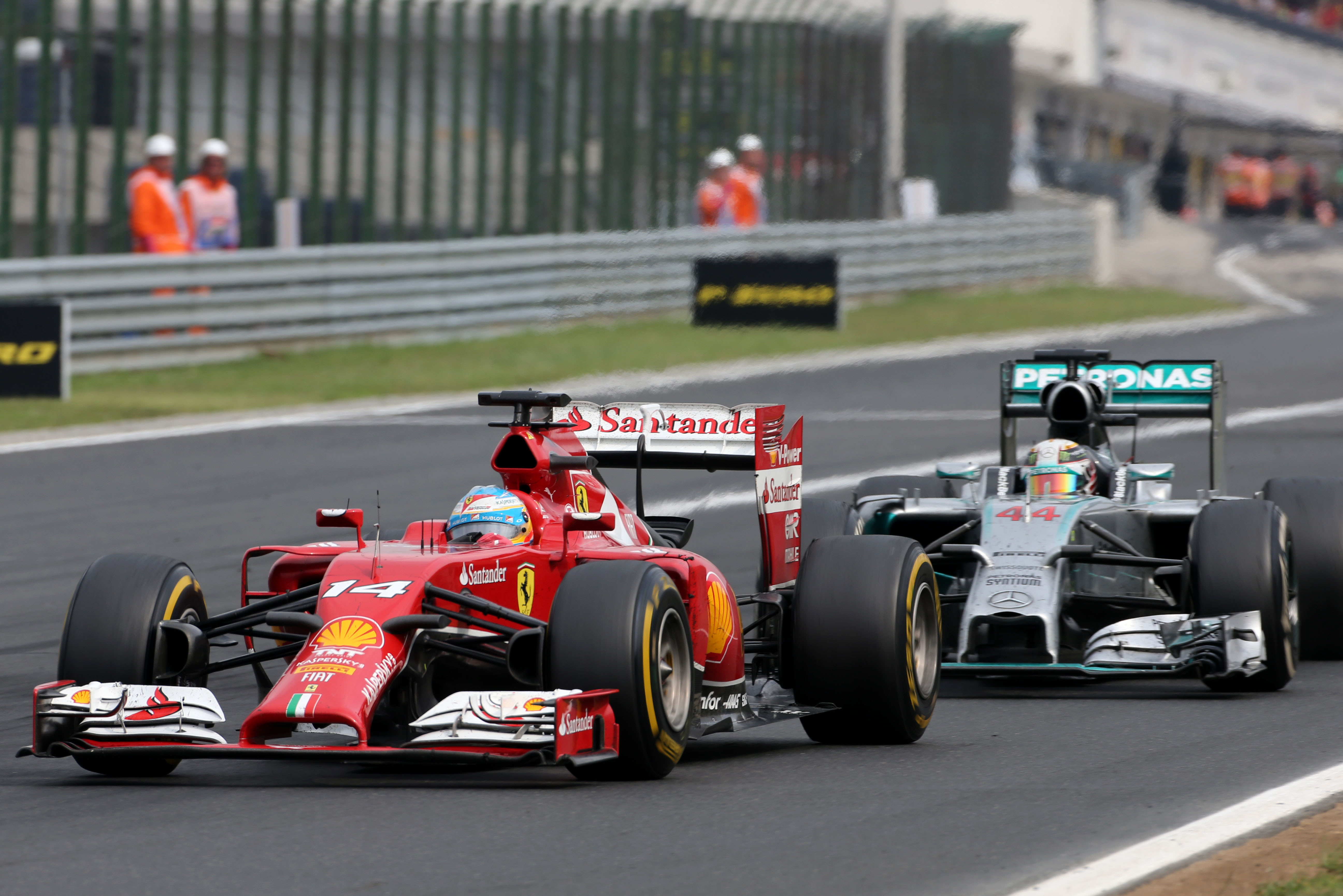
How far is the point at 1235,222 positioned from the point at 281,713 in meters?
50.6

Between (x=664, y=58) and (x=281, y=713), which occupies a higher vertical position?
(x=664, y=58)

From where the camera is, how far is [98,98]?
23781mm

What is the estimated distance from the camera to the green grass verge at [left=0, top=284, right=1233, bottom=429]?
2112 centimetres

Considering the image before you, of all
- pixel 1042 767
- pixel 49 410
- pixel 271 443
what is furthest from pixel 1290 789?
pixel 49 410

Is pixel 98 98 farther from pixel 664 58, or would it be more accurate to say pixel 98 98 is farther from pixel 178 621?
pixel 178 621

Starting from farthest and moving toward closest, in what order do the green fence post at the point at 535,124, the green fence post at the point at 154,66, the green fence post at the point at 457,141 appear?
the green fence post at the point at 535,124 → the green fence post at the point at 457,141 → the green fence post at the point at 154,66

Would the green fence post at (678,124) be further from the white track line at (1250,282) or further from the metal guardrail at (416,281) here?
the white track line at (1250,282)

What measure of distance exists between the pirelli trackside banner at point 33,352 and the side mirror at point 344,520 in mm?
12712

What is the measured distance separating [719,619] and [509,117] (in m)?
22.1

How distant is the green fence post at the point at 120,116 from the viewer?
23.8 meters

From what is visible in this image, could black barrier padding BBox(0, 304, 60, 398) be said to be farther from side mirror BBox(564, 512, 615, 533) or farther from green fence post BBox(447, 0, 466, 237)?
side mirror BBox(564, 512, 615, 533)

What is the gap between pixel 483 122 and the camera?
29250mm

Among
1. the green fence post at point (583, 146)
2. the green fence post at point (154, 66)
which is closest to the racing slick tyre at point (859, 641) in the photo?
the green fence post at point (154, 66)

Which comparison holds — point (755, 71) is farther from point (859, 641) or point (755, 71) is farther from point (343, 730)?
point (343, 730)
